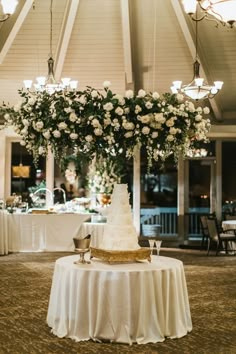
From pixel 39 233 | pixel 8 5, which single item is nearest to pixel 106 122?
pixel 8 5

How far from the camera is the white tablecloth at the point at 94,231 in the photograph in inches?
370

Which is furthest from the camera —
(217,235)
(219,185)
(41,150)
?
(219,185)

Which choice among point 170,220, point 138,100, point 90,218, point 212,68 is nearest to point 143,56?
point 212,68

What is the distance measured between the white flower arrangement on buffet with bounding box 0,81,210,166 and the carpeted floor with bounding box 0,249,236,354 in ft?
4.94

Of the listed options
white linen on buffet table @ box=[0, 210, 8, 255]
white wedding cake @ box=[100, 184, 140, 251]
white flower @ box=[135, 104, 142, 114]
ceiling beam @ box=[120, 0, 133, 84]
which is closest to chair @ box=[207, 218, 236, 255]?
ceiling beam @ box=[120, 0, 133, 84]

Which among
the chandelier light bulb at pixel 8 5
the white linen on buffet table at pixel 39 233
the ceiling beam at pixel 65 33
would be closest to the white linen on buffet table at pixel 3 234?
the white linen on buffet table at pixel 39 233

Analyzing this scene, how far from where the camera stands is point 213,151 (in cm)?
1286

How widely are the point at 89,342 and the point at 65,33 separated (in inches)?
264

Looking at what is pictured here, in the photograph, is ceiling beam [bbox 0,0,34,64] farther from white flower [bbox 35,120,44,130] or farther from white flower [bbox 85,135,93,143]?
white flower [bbox 85,135,93,143]

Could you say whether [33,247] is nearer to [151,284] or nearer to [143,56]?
[143,56]

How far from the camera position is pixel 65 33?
378 inches

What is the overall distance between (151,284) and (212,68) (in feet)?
24.0

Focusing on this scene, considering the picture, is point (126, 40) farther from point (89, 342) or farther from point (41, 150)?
point (89, 342)

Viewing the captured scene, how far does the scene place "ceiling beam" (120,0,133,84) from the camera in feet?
28.5
